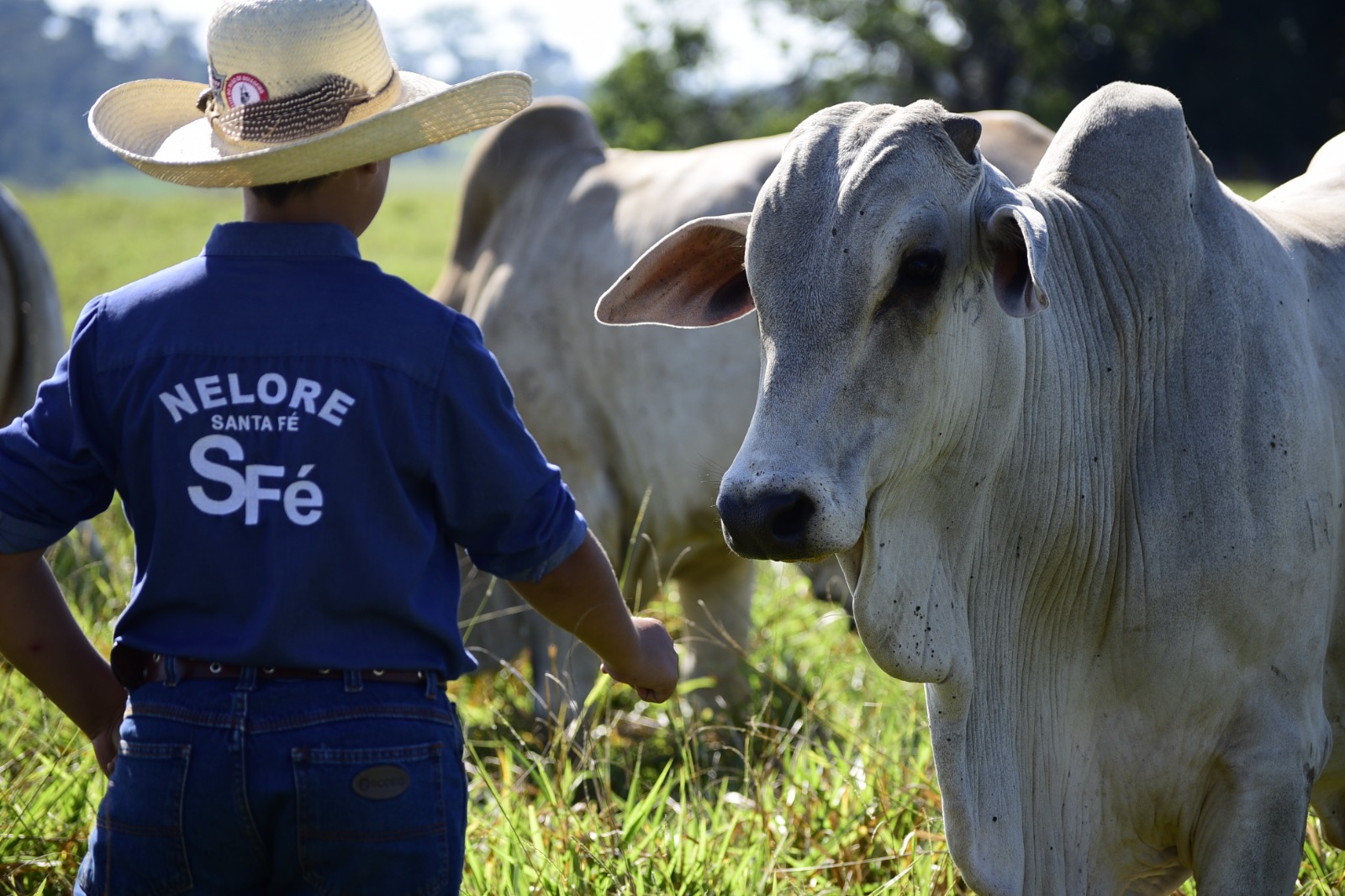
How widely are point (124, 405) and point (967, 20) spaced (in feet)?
74.0

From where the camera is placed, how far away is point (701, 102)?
62.7 ft

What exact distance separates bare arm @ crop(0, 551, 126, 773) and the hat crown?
1.95 ft

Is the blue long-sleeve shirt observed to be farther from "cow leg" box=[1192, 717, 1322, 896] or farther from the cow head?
"cow leg" box=[1192, 717, 1322, 896]

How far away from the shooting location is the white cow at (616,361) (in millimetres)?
3930

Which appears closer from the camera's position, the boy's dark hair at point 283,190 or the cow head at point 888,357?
the boy's dark hair at point 283,190

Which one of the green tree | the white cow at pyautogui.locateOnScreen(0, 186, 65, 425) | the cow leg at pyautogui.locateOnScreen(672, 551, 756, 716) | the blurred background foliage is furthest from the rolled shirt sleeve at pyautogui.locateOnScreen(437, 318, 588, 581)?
the green tree

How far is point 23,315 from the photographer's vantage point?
501 cm

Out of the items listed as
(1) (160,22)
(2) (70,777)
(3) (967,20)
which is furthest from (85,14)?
(2) (70,777)

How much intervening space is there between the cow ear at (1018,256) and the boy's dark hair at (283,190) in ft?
2.75

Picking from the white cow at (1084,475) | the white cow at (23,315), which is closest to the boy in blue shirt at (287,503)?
the white cow at (1084,475)

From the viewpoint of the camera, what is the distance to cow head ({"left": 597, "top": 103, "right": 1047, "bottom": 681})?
174 centimetres

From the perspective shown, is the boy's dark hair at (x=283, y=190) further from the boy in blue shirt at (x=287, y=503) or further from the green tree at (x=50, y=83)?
the green tree at (x=50, y=83)

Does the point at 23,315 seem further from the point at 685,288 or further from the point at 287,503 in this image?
the point at 287,503

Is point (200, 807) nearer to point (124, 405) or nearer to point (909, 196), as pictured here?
point (124, 405)
